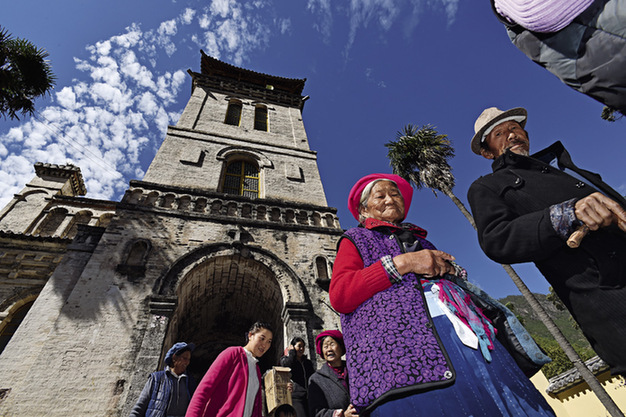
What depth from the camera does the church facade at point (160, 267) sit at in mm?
5363

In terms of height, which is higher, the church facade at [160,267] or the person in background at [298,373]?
the church facade at [160,267]

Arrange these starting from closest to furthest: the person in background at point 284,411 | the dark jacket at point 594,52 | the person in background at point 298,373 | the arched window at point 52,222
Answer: the dark jacket at point 594,52 < the person in background at point 284,411 < the person in background at point 298,373 < the arched window at point 52,222

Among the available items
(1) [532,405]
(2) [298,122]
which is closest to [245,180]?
(2) [298,122]

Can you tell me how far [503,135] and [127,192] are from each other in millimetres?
9311

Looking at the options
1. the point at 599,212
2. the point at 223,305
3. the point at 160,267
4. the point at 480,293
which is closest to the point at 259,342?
the point at 480,293

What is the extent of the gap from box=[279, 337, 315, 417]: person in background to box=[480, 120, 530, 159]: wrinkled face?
12.9 feet

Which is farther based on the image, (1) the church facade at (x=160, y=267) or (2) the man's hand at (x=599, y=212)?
(1) the church facade at (x=160, y=267)

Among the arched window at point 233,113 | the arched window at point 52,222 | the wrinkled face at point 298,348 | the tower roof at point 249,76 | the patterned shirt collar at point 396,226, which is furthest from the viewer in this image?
the tower roof at point 249,76

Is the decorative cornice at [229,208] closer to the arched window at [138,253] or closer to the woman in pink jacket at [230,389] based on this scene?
the arched window at [138,253]

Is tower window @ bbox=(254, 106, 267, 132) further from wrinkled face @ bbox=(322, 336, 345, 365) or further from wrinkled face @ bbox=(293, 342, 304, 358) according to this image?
wrinkled face @ bbox=(322, 336, 345, 365)

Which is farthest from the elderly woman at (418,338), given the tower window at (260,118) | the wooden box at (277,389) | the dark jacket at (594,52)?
the tower window at (260,118)

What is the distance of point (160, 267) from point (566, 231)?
762 cm

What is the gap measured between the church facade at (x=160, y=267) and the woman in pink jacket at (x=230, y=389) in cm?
382

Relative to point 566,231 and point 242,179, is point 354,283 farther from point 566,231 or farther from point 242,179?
point 242,179
